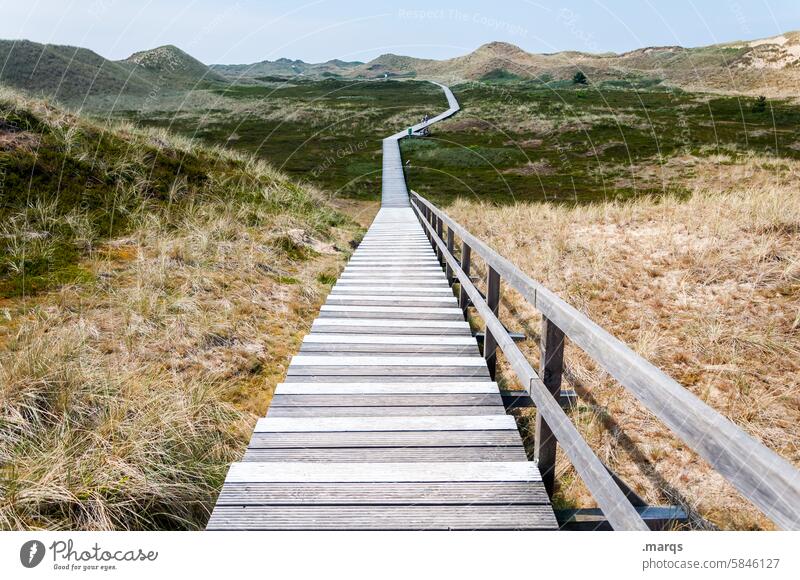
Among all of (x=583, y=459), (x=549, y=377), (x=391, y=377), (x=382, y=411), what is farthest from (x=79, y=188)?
(x=583, y=459)

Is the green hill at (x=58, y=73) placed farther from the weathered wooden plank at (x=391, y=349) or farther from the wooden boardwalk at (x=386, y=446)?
the wooden boardwalk at (x=386, y=446)

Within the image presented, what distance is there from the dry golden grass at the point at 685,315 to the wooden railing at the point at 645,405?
3.03ft

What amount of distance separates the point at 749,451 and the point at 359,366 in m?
3.02

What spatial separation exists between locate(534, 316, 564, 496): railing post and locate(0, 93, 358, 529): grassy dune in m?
Result: 1.85

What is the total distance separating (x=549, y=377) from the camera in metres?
2.48

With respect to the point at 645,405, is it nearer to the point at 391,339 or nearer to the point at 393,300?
the point at 391,339

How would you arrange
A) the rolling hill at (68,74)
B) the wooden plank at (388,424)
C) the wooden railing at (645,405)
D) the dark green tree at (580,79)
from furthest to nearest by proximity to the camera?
the dark green tree at (580,79)
the rolling hill at (68,74)
the wooden plank at (388,424)
the wooden railing at (645,405)

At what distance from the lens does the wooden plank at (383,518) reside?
2150mm

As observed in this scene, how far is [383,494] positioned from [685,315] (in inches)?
171

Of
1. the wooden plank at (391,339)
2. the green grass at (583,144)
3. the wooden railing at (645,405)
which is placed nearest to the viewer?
the wooden railing at (645,405)

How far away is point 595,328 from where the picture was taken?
1923mm
